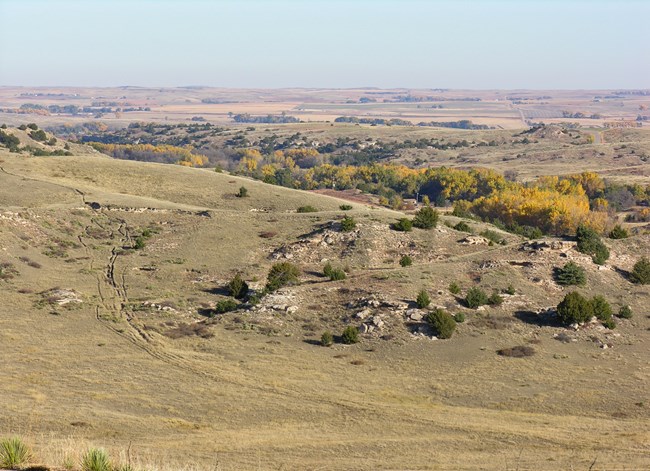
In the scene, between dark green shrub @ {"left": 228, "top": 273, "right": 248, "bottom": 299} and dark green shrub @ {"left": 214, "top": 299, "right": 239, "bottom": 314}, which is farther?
dark green shrub @ {"left": 228, "top": 273, "right": 248, "bottom": 299}

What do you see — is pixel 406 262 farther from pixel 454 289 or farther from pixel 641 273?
pixel 641 273

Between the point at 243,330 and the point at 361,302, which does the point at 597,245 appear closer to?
the point at 361,302

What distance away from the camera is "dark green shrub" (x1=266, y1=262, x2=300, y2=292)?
171 ft

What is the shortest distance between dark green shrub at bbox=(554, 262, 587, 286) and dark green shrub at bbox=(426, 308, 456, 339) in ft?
39.4

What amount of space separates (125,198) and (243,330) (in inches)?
1637

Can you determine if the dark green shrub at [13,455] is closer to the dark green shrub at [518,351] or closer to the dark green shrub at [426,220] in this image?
the dark green shrub at [518,351]

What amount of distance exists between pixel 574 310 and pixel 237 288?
2218cm

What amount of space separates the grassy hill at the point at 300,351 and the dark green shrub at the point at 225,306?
0.61 metres

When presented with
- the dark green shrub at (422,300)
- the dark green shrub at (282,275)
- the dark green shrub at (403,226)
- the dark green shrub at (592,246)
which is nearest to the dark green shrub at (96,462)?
the dark green shrub at (422,300)

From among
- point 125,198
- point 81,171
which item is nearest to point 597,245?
point 125,198

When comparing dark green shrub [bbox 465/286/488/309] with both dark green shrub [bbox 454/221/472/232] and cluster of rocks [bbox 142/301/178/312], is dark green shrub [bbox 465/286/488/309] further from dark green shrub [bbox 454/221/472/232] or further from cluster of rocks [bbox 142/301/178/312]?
dark green shrub [bbox 454/221/472/232]

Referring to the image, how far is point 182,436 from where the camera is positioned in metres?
27.1

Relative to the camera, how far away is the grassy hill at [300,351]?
26875mm

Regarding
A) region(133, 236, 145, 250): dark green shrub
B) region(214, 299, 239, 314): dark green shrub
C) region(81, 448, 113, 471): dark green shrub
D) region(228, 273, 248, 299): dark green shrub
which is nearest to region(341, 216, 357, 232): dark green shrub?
region(228, 273, 248, 299): dark green shrub
